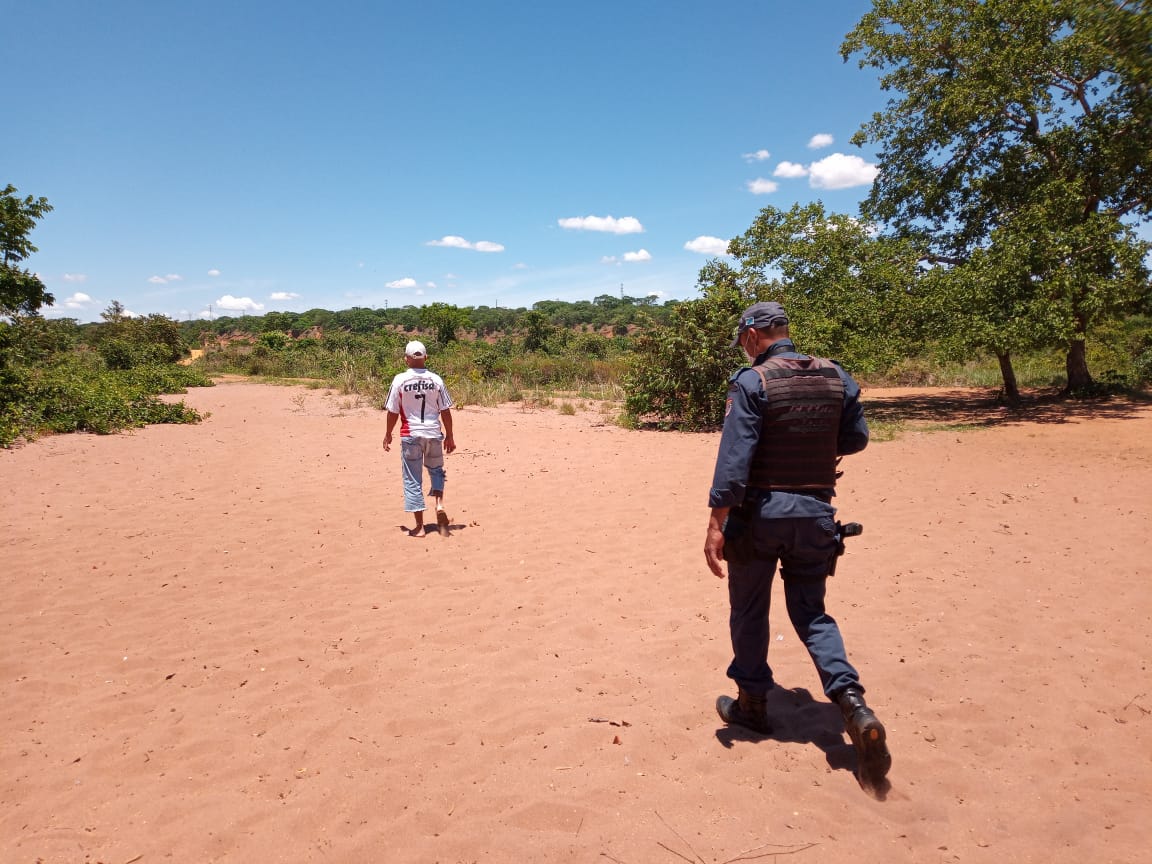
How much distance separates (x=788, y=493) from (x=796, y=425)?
0.99 feet

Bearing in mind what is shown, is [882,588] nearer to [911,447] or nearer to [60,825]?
[60,825]

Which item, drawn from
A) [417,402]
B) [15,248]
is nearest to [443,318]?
[15,248]

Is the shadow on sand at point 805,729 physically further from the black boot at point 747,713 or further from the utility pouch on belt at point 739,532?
the utility pouch on belt at point 739,532

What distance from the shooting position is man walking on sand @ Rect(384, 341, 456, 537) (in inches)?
247

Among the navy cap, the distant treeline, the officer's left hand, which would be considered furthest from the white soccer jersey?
the distant treeline

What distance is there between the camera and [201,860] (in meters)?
2.43

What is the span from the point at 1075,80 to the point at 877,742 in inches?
665

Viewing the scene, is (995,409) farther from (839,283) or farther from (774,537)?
(774,537)

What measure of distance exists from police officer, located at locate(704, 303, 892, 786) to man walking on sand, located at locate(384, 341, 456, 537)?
4.04 metres

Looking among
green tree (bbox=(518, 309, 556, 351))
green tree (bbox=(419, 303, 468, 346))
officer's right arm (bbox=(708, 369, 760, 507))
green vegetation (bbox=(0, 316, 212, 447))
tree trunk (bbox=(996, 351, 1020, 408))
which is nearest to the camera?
officer's right arm (bbox=(708, 369, 760, 507))

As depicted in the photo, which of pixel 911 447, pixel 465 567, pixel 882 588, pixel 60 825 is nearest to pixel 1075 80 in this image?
pixel 911 447

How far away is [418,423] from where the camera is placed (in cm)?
635

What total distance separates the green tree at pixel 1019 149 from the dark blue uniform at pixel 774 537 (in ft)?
41.7

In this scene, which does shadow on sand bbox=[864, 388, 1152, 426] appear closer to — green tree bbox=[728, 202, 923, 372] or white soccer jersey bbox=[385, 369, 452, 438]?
green tree bbox=[728, 202, 923, 372]
